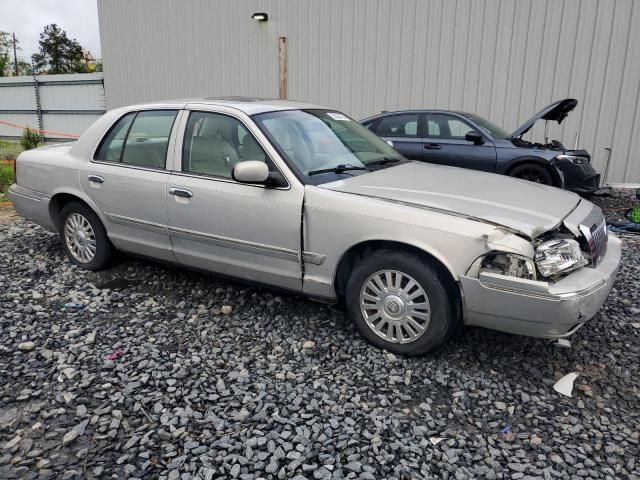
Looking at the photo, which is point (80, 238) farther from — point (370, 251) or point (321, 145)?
point (370, 251)

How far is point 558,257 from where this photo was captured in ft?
9.52

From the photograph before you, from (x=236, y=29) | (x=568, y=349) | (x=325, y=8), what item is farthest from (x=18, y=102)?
(x=568, y=349)

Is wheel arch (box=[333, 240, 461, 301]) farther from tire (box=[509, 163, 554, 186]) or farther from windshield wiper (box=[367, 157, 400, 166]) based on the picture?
tire (box=[509, 163, 554, 186])

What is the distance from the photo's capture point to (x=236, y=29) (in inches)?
497

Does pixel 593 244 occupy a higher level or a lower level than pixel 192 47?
lower

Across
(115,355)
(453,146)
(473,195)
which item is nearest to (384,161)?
(473,195)

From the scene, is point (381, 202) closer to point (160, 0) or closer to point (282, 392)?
point (282, 392)

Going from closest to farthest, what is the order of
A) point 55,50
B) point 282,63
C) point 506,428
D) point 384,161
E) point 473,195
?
point 506,428 < point 473,195 < point 384,161 < point 282,63 < point 55,50

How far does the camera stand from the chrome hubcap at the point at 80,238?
4.67m

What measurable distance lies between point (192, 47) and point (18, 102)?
9.83 m

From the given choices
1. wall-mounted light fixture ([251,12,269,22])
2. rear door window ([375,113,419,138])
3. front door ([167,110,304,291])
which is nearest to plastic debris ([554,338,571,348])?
front door ([167,110,304,291])

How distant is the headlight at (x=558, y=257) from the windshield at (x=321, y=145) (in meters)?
1.38

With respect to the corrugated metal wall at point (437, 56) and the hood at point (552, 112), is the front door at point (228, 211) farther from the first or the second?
the corrugated metal wall at point (437, 56)

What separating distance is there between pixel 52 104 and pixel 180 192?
56.4 ft
